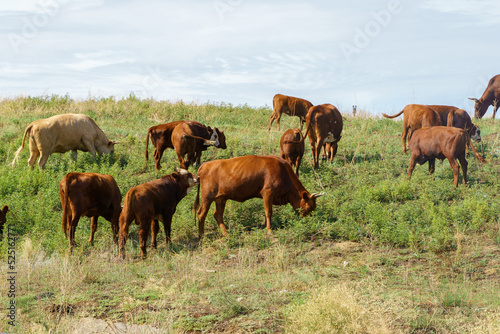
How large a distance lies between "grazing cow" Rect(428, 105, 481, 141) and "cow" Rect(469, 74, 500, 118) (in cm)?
1057

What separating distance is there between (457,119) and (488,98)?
37.5 ft

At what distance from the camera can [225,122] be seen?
Result: 22656mm

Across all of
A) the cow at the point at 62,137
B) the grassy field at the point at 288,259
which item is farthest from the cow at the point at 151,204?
the cow at the point at 62,137

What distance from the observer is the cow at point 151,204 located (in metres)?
9.02

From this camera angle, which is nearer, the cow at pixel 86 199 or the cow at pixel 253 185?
the cow at pixel 86 199

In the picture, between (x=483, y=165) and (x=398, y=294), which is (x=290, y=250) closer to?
(x=398, y=294)

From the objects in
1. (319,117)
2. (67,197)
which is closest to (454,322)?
(67,197)

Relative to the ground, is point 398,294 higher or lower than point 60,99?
lower

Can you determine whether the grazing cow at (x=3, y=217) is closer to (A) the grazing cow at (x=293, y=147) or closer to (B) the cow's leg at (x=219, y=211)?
(B) the cow's leg at (x=219, y=211)

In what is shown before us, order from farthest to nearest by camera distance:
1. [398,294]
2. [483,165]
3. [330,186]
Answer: [483,165], [330,186], [398,294]

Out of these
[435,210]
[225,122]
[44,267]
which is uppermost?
[225,122]

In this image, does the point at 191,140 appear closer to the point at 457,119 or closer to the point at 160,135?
the point at 160,135

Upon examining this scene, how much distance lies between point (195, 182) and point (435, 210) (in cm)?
486

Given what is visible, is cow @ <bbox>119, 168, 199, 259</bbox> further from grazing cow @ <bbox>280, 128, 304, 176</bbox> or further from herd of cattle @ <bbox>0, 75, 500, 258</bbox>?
grazing cow @ <bbox>280, 128, 304, 176</bbox>
